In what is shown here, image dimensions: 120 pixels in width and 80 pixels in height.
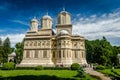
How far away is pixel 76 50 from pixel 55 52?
5.05m

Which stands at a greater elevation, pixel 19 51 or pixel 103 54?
pixel 19 51

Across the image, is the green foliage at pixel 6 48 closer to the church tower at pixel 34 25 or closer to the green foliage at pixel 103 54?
the church tower at pixel 34 25

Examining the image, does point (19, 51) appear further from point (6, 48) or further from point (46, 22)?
point (46, 22)

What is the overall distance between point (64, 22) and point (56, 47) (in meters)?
7.13

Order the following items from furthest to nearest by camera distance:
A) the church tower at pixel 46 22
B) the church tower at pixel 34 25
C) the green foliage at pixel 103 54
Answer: the green foliage at pixel 103 54 → the church tower at pixel 34 25 → the church tower at pixel 46 22

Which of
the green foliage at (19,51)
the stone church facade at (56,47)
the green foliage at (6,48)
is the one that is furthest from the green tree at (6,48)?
the stone church facade at (56,47)

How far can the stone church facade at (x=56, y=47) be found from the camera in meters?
43.0

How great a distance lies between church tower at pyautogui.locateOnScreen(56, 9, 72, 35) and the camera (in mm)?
46844

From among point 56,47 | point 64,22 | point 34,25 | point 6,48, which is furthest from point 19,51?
point 64,22

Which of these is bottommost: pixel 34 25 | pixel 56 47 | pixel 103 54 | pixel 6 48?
pixel 103 54

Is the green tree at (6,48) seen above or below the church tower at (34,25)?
below

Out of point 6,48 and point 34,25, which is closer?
point 34,25

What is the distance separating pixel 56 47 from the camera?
147ft

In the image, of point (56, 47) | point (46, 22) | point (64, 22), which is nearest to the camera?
point (56, 47)
